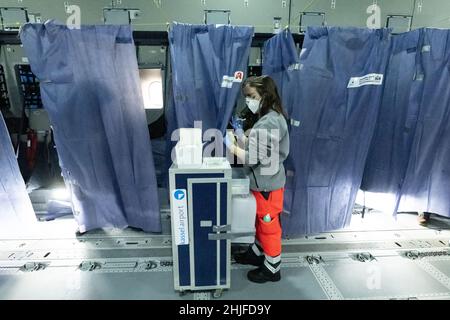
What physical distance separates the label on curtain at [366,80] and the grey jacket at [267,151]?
1.04 meters

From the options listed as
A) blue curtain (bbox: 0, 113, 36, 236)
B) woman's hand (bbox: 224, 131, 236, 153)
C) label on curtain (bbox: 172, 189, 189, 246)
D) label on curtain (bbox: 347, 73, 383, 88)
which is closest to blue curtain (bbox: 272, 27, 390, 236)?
label on curtain (bbox: 347, 73, 383, 88)

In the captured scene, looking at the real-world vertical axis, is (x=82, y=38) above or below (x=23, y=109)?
above

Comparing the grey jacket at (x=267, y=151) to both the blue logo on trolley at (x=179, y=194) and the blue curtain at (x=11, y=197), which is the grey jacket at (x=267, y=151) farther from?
the blue curtain at (x=11, y=197)

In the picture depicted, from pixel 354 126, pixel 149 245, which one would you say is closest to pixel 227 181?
pixel 149 245

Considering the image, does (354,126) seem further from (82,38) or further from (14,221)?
(14,221)

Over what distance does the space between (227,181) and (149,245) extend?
4.34ft

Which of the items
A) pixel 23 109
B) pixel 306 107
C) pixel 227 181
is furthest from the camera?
pixel 23 109

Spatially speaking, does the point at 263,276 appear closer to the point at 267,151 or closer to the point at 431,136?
the point at 267,151

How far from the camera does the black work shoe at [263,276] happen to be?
7.04 ft

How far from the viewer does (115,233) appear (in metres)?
2.85

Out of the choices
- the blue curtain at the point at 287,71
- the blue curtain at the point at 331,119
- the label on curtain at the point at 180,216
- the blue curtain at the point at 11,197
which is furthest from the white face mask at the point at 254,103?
the blue curtain at the point at 11,197

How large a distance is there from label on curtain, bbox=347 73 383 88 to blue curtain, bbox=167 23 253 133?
3.25ft

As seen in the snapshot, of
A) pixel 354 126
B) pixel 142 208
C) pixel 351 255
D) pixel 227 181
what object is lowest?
pixel 351 255

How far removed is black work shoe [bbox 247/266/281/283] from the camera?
214 cm
